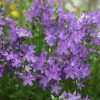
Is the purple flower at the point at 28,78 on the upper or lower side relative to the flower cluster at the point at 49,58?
lower

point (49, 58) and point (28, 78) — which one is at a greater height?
point (49, 58)

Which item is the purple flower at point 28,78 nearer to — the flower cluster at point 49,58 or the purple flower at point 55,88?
the flower cluster at point 49,58

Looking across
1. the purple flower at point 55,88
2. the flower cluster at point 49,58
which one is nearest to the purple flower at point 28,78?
the flower cluster at point 49,58

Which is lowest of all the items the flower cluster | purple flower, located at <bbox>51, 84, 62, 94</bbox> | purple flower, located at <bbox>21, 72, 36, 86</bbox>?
purple flower, located at <bbox>51, 84, 62, 94</bbox>

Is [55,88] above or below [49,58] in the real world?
below

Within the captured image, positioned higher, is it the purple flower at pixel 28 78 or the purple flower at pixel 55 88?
the purple flower at pixel 28 78

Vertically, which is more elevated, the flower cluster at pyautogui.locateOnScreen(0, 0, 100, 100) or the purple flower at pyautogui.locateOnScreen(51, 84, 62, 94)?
the flower cluster at pyautogui.locateOnScreen(0, 0, 100, 100)

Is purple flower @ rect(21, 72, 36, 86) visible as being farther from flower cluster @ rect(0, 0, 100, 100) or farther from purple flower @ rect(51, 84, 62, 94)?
purple flower @ rect(51, 84, 62, 94)

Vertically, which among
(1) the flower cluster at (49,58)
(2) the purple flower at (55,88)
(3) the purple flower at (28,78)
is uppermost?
(1) the flower cluster at (49,58)

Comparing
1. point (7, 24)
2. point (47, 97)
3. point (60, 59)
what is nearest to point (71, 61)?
point (60, 59)

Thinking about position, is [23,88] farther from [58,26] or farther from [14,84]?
[58,26]

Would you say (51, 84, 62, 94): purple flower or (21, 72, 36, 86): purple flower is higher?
(21, 72, 36, 86): purple flower

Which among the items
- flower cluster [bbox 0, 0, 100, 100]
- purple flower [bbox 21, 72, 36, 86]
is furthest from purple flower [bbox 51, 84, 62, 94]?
purple flower [bbox 21, 72, 36, 86]
